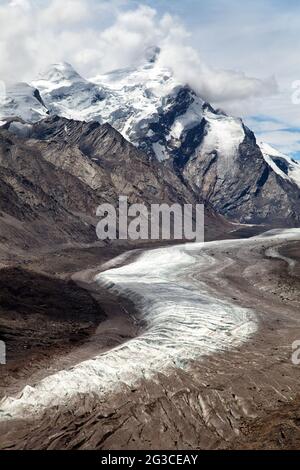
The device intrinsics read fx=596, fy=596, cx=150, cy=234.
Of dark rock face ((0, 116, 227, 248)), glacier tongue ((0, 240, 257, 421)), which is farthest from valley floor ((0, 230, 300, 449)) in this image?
dark rock face ((0, 116, 227, 248))

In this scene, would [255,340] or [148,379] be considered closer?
[148,379]

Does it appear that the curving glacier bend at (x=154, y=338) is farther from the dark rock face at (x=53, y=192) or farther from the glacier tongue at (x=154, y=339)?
the dark rock face at (x=53, y=192)

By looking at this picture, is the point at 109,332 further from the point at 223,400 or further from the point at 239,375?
the point at 223,400

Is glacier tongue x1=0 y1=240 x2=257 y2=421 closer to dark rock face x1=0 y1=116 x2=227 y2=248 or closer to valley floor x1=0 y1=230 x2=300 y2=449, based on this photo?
valley floor x1=0 y1=230 x2=300 y2=449

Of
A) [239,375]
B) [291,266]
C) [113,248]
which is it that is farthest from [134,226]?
[239,375]

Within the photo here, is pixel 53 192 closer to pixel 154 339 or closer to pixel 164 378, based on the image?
pixel 154 339

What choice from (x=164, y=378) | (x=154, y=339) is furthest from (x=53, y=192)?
(x=164, y=378)
